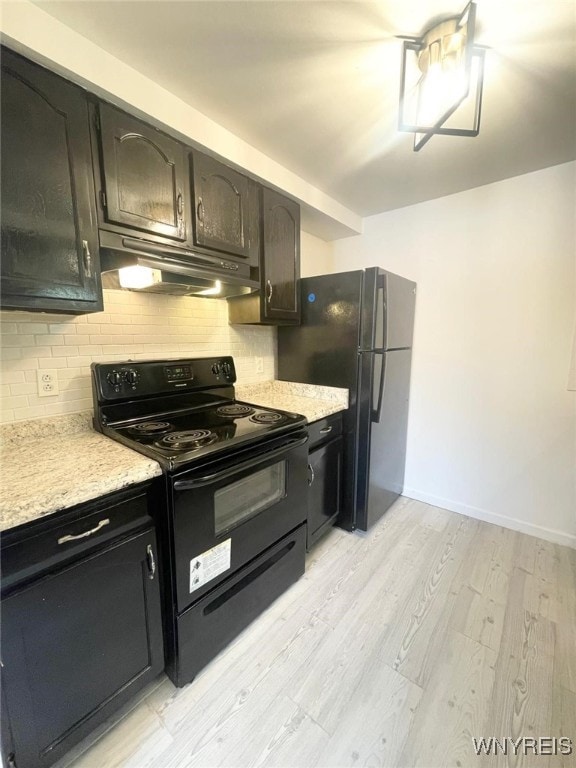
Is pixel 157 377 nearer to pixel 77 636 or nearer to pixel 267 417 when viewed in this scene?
pixel 267 417

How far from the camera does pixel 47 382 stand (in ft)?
4.40

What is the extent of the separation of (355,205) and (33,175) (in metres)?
2.11

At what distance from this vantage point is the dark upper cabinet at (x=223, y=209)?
1.48 meters

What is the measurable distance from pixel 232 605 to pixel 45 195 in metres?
1.73

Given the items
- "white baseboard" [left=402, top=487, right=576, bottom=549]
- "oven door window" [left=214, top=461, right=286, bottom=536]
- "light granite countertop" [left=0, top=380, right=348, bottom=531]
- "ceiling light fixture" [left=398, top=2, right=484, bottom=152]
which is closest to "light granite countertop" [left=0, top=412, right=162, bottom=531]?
"light granite countertop" [left=0, top=380, right=348, bottom=531]

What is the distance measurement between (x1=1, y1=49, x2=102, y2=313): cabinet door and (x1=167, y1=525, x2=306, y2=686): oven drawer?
1271mm

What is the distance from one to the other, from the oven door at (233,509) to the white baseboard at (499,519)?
4.67 feet

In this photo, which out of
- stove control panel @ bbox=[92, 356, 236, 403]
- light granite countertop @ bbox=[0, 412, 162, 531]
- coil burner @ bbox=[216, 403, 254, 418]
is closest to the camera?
light granite countertop @ bbox=[0, 412, 162, 531]

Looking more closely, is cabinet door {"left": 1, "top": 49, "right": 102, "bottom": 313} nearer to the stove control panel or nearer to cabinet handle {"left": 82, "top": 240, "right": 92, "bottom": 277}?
cabinet handle {"left": 82, "top": 240, "right": 92, "bottom": 277}

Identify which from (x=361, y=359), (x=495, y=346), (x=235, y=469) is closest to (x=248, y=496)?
(x=235, y=469)

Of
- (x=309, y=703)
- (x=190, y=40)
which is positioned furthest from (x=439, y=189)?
(x=309, y=703)

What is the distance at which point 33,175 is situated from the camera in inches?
39.9

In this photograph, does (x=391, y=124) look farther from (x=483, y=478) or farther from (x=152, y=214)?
(x=483, y=478)

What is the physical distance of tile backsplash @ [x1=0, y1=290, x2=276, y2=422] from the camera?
1.27 metres
